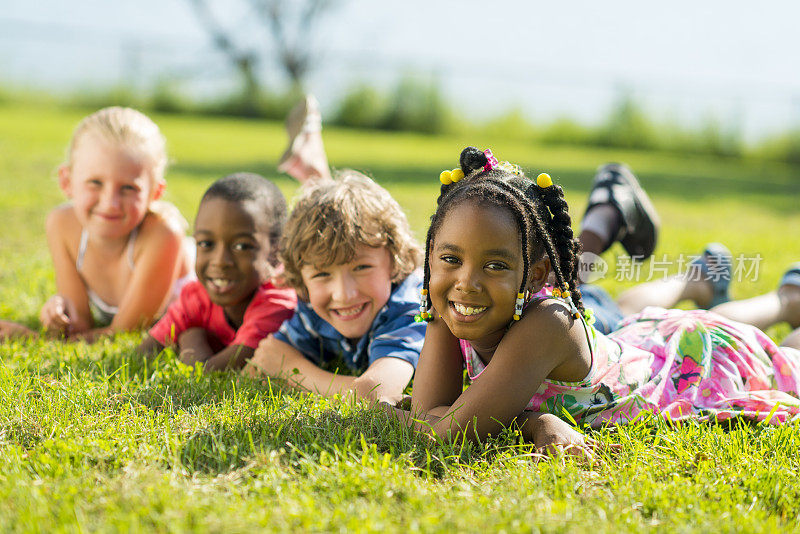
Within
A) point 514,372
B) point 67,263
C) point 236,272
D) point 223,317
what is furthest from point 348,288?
point 67,263

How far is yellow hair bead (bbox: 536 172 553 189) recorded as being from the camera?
→ 285 cm

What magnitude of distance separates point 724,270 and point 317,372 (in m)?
2.81

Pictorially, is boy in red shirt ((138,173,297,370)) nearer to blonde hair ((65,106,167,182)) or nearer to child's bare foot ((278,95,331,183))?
blonde hair ((65,106,167,182))

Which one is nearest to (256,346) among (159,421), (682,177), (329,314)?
(329,314)

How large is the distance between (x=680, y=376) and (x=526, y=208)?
1178 mm

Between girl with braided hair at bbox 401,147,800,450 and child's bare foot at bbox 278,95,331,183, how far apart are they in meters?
2.34

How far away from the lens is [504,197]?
275 cm

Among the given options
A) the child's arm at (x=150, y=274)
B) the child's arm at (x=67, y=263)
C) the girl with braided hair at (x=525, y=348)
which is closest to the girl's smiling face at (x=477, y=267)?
the girl with braided hair at (x=525, y=348)

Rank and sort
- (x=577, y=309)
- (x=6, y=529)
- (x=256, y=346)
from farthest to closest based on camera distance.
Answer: (x=256, y=346), (x=577, y=309), (x=6, y=529)

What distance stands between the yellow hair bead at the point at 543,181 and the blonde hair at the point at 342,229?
1033 mm

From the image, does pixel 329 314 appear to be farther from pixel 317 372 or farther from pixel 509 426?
pixel 509 426

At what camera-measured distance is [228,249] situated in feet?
12.9

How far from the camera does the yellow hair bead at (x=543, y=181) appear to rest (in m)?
2.85

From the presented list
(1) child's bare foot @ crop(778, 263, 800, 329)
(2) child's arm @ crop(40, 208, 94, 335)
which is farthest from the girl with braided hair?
(2) child's arm @ crop(40, 208, 94, 335)
